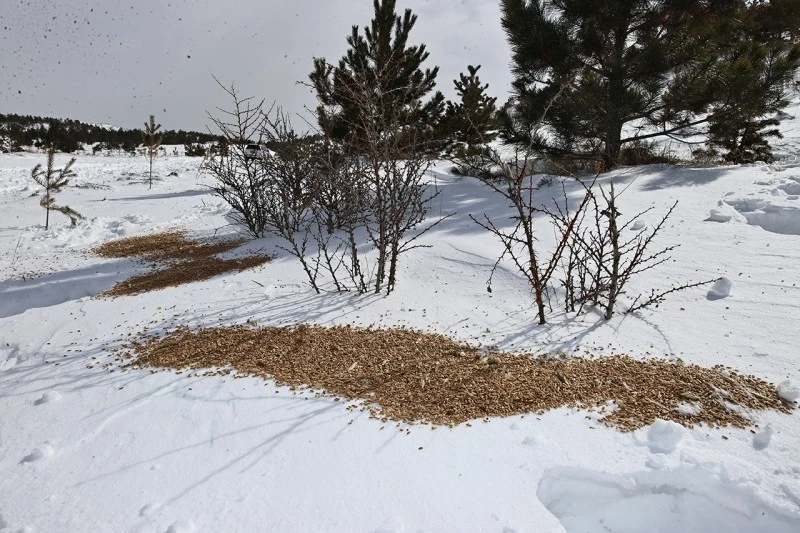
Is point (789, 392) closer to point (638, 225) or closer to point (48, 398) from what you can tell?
point (638, 225)

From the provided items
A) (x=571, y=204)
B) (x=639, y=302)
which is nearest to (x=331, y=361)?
(x=639, y=302)

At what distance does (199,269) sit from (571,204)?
4.93 meters

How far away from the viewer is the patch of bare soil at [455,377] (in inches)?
90.0

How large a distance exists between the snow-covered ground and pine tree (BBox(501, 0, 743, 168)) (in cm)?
331

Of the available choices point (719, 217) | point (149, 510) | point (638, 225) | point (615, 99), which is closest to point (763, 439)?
point (149, 510)

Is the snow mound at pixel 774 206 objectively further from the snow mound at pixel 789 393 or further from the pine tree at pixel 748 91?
the snow mound at pixel 789 393

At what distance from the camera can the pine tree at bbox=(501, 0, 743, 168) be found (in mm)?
6926

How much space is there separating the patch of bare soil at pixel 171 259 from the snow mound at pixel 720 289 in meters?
4.53

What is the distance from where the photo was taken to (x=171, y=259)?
6.17 metres

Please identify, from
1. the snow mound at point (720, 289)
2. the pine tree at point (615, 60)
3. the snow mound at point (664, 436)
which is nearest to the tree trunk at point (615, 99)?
the pine tree at point (615, 60)

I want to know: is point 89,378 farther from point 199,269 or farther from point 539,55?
point 539,55

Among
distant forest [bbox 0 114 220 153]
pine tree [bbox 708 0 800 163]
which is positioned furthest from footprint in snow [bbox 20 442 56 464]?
distant forest [bbox 0 114 220 153]

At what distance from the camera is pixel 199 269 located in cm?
541

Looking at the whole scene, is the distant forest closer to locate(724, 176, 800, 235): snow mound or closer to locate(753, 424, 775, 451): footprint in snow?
locate(724, 176, 800, 235): snow mound
